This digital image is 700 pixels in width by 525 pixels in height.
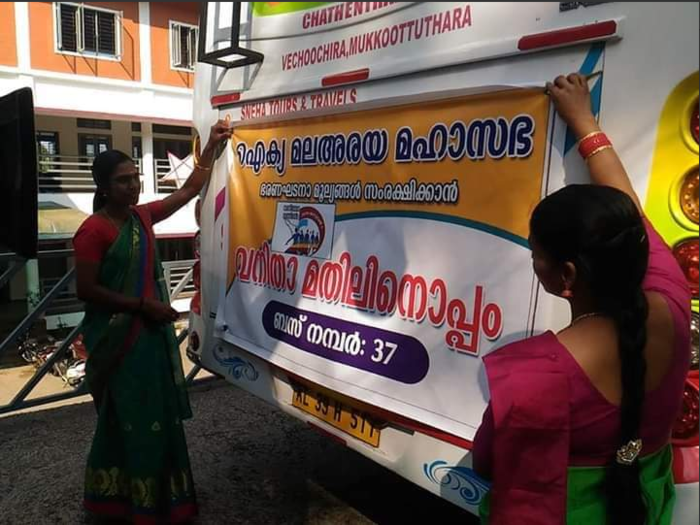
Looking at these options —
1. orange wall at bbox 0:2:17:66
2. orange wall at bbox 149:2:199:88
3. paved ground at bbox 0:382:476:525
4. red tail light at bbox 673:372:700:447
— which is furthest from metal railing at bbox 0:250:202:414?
orange wall at bbox 149:2:199:88

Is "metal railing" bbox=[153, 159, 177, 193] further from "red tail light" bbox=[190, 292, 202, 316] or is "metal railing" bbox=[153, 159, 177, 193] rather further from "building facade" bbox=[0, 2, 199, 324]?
"red tail light" bbox=[190, 292, 202, 316]

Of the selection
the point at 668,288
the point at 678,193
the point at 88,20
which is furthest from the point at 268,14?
the point at 88,20

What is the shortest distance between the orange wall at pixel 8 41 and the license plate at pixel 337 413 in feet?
48.2

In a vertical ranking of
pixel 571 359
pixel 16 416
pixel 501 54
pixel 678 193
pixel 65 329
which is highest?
pixel 501 54

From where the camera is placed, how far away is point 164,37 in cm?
1605

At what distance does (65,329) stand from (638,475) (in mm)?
16669

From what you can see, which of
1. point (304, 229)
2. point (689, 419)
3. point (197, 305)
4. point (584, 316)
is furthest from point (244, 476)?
point (584, 316)

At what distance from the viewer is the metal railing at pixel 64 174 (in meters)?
15.1

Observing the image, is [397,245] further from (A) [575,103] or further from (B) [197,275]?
(B) [197,275]

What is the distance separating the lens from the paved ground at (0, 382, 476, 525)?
2.99 m

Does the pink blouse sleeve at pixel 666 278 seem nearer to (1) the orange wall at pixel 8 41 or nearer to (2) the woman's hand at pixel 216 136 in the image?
(2) the woman's hand at pixel 216 136

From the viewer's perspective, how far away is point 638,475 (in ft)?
4.00

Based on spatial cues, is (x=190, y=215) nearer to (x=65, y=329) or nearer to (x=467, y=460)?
(x=65, y=329)

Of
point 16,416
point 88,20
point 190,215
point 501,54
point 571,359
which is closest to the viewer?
point 571,359
